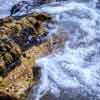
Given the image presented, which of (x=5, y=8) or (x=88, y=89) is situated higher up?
(x=5, y=8)

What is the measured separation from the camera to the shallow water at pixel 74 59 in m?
5.07

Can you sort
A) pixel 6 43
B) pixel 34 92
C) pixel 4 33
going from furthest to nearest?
pixel 4 33 → pixel 6 43 → pixel 34 92

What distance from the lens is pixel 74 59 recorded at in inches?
235

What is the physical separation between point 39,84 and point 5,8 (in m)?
5.93

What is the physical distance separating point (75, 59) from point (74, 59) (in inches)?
0.8

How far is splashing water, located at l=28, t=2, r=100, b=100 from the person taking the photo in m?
5.11

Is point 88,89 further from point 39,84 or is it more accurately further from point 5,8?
point 5,8

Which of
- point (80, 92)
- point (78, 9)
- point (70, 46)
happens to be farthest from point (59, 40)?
point (78, 9)

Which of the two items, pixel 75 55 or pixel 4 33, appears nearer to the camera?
pixel 4 33

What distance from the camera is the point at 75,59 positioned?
596cm

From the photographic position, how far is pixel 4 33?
561 centimetres

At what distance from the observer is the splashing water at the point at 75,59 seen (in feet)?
16.8

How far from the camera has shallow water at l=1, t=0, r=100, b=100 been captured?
5070 mm

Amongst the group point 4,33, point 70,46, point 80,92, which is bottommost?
point 80,92
